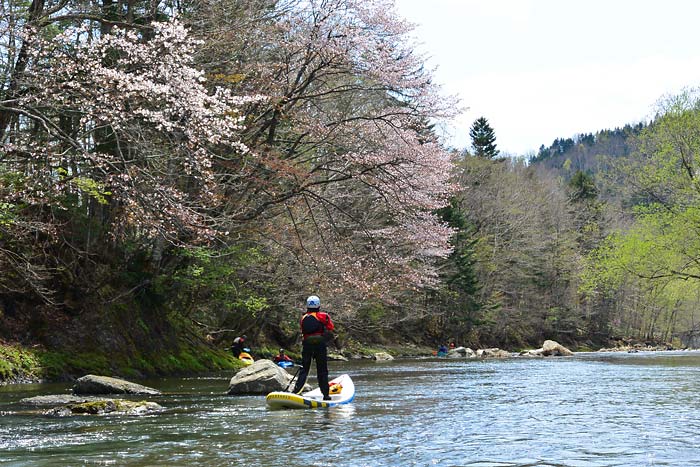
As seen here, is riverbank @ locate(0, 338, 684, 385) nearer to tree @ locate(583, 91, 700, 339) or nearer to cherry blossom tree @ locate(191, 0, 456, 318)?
cherry blossom tree @ locate(191, 0, 456, 318)

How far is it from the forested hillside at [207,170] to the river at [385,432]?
12.7 ft

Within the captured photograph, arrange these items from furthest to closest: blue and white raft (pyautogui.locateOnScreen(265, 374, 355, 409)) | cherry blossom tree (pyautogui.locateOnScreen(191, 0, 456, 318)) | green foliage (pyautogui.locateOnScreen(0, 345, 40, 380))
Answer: cherry blossom tree (pyautogui.locateOnScreen(191, 0, 456, 318)), green foliage (pyautogui.locateOnScreen(0, 345, 40, 380)), blue and white raft (pyautogui.locateOnScreen(265, 374, 355, 409))

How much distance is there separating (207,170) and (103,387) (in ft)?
18.6

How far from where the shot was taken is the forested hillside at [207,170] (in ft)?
45.4

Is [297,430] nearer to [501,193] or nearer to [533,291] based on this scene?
[501,193]

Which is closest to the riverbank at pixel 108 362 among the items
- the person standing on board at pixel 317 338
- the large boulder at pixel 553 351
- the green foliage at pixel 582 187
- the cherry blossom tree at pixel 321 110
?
the cherry blossom tree at pixel 321 110

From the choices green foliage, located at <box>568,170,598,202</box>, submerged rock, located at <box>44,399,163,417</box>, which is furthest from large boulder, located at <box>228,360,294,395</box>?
green foliage, located at <box>568,170,598,202</box>

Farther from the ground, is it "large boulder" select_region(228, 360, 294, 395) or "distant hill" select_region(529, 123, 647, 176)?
"distant hill" select_region(529, 123, 647, 176)

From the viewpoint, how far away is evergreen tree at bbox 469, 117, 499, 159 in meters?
Result: 70.9

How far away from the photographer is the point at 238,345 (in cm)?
2548

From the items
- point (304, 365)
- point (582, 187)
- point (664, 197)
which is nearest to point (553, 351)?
point (664, 197)

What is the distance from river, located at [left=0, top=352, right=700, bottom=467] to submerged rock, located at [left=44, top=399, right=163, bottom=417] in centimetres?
32

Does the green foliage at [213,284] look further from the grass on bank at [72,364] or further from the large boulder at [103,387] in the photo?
the large boulder at [103,387]

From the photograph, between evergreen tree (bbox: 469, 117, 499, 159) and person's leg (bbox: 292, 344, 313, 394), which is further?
evergreen tree (bbox: 469, 117, 499, 159)
